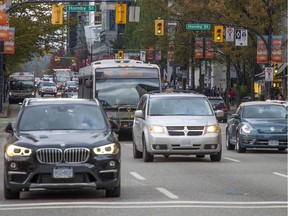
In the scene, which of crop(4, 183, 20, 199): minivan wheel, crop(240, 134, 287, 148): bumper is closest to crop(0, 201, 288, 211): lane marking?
crop(4, 183, 20, 199): minivan wheel

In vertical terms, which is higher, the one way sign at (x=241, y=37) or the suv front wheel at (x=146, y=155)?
the one way sign at (x=241, y=37)

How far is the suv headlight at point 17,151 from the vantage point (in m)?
15.0

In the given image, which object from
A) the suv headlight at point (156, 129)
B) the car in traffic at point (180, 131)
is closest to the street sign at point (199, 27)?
the car in traffic at point (180, 131)

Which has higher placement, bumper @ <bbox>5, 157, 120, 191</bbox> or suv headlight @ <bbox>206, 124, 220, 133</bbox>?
bumper @ <bbox>5, 157, 120, 191</bbox>

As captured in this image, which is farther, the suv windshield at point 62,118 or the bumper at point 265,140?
the bumper at point 265,140

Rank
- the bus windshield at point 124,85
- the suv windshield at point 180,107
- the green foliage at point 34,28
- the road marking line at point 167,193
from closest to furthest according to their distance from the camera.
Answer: the road marking line at point 167,193 → the suv windshield at point 180,107 → the bus windshield at point 124,85 → the green foliage at point 34,28

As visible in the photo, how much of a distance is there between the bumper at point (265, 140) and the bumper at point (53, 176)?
13.8 metres

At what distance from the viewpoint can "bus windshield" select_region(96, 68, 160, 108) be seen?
37.2 metres

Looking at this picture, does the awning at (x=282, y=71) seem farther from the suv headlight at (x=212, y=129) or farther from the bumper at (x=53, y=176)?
the bumper at (x=53, y=176)

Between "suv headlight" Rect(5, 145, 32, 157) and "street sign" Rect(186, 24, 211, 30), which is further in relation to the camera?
"street sign" Rect(186, 24, 211, 30)

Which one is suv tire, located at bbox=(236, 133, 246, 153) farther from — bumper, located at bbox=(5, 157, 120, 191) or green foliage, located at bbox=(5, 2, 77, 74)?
green foliage, located at bbox=(5, 2, 77, 74)

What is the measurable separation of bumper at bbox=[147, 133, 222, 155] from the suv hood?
1.13ft

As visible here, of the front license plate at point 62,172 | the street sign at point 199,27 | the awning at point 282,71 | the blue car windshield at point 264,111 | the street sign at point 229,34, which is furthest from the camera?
the awning at point 282,71

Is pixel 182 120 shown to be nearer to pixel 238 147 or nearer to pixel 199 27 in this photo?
pixel 238 147
